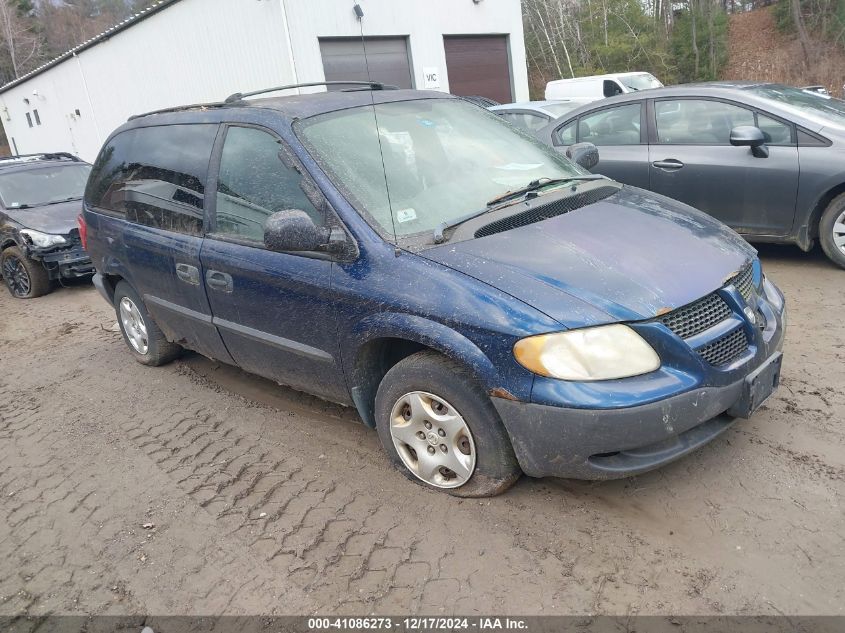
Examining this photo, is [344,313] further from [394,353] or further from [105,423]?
[105,423]

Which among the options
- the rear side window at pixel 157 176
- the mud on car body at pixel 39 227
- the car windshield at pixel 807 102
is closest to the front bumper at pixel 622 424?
the rear side window at pixel 157 176

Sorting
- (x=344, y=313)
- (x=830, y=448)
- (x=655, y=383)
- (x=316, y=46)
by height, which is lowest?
(x=830, y=448)

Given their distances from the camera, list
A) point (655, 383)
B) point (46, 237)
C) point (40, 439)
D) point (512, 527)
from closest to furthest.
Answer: point (655, 383)
point (512, 527)
point (40, 439)
point (46, 237)

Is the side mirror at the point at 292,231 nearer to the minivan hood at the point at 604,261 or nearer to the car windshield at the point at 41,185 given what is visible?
the minivan hood at the point at 604,261

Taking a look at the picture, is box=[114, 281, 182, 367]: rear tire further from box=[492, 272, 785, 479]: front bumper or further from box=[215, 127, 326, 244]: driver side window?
box=[492, 272, 785, 479]: front bumper

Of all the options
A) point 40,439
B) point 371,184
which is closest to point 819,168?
point 371,184

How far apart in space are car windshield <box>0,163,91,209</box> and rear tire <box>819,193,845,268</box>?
8335 mm

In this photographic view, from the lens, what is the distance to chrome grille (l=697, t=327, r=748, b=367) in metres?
2.76

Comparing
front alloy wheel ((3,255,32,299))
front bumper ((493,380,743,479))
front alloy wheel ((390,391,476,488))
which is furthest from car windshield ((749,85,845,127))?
front alloy wheel ((3,255,32,299))

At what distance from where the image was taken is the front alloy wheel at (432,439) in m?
2.98

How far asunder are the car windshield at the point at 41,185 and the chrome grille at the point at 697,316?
326 inches

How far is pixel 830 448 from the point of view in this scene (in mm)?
3164

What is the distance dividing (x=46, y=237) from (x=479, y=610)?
7680mm

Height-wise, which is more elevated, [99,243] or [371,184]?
[371,184]
